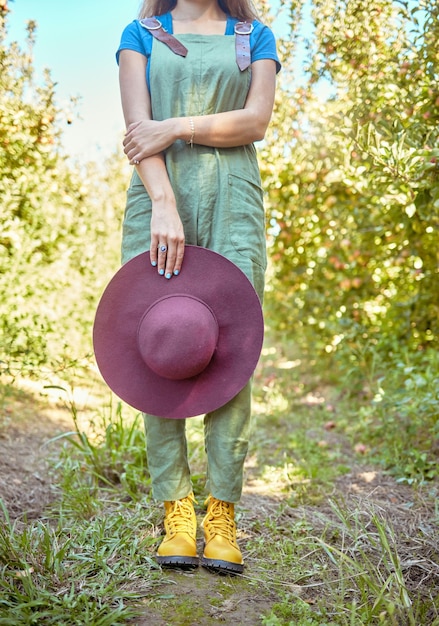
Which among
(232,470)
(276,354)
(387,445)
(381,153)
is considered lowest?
(276,354)

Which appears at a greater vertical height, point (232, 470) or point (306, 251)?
point (306, 251)

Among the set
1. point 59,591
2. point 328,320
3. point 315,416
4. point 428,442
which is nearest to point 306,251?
point 328,320

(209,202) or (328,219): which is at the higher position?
(209,202)

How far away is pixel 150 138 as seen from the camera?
165cm

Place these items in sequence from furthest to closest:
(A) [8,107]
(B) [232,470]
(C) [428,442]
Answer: (A) [8,107] → (C) [428,442] → (B) [232,470]

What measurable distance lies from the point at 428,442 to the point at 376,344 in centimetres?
112

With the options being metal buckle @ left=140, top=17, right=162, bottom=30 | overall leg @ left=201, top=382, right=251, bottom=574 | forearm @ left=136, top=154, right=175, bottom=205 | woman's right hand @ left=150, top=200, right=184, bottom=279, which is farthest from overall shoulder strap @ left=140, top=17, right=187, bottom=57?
overall leg @ left=201, top=382, right=251, bottom=574

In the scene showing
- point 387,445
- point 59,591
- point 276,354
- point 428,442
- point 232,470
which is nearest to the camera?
point 59,591

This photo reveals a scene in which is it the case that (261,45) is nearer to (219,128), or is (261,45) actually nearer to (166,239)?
(219,128)

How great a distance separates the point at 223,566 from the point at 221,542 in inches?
2.8

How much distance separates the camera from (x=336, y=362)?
4.20m

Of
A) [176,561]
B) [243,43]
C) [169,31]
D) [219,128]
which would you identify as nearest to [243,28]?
[243,43]

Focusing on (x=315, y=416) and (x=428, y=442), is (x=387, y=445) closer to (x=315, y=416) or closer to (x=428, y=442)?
(x=428, y=442)

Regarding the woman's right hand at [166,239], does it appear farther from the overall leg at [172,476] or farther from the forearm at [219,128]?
the overall leg at [172,476]
